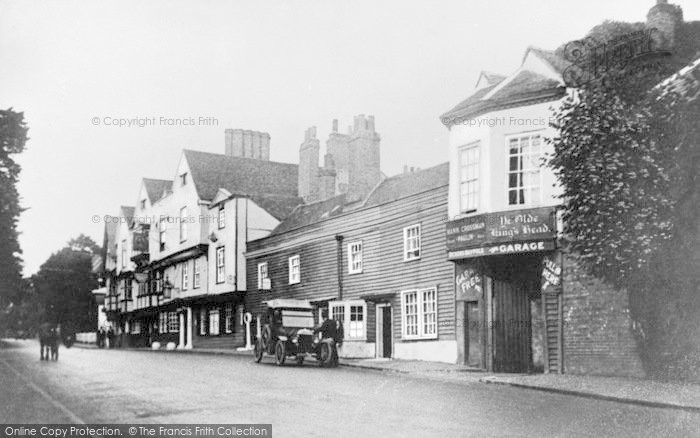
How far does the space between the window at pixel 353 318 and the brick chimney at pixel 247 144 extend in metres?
18.1

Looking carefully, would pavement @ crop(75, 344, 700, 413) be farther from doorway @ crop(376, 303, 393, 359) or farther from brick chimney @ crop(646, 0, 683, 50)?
brick chimney @ crop(646, 0, 683, 50)

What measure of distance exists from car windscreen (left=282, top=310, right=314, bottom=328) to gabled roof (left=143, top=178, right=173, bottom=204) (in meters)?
26.8

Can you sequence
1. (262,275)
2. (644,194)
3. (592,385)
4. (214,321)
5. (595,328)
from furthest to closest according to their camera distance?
1. (214,321)
2. (262,275)
3. (595,328)
4. (592,385)
5. (644,194)

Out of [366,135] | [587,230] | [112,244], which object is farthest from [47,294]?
[587,230]

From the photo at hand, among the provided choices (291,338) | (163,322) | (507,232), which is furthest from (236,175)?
(507,232)

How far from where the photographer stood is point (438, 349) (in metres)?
22.6

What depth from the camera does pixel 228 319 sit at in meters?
38.1

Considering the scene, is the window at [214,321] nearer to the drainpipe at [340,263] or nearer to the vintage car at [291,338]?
the drainpipe at [340,263]

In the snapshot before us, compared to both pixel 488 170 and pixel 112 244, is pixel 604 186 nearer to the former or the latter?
pixel 488 170

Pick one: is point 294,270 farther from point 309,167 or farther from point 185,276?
point 185,276

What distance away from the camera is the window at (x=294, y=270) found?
31.7 metres

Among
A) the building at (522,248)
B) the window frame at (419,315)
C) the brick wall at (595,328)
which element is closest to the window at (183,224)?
the window frame at (419,315)

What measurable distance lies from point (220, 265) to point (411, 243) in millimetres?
16193

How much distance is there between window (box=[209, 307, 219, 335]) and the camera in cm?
3938
